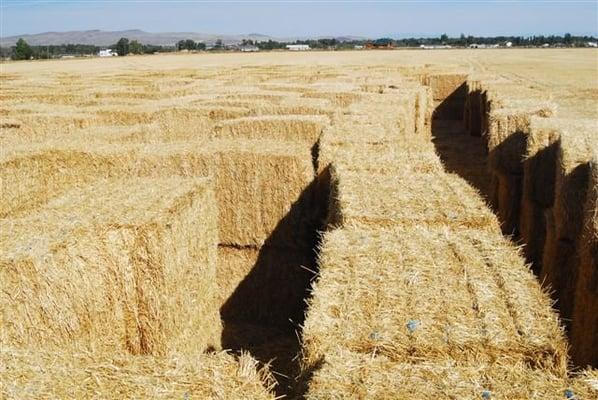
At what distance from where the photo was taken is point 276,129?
11453 mm

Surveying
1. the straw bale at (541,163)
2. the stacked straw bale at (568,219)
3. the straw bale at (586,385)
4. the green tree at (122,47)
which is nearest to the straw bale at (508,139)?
the straw bale at (541,163)

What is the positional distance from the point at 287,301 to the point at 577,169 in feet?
16.1

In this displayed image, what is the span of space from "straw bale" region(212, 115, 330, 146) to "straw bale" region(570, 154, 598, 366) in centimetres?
587

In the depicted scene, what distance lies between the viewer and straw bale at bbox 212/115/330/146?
1137 centimetres

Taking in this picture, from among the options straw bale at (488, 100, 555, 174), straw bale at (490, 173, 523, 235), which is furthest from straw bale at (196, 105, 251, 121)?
straw bale at (490, 173, 523, 235)

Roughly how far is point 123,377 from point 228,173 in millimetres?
5468

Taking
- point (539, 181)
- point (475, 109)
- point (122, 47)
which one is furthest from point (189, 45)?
point (539, 181)

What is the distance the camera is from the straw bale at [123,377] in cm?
318

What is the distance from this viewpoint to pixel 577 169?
7.45m

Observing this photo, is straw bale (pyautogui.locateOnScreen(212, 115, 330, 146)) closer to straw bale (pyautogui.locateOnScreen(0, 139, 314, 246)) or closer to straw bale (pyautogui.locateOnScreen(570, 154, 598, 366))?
straw bale (pyautogui.locateOnScreen(0, 139, 314, 246))

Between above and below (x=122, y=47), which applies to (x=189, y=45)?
above

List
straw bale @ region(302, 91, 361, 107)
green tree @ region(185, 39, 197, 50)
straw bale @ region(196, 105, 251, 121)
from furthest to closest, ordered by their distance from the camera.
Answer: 1. green tree @ region(185, 39, 197, 50)
2. straw bale @ region(302, 91, 361, 107)
3. straw bale @ region(196, 105, 251, 121)

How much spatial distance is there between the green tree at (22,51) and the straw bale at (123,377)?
387 feet

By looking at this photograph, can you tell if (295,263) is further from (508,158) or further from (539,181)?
(508,158)
